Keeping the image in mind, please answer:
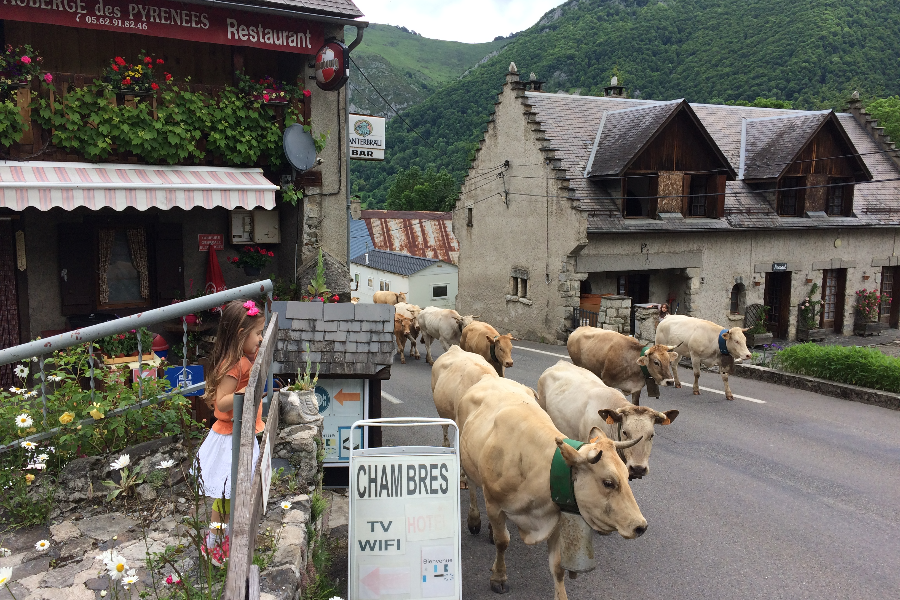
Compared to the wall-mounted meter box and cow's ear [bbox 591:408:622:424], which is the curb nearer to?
cow's ear [bbox 591:408:622:424]

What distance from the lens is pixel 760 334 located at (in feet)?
67.4

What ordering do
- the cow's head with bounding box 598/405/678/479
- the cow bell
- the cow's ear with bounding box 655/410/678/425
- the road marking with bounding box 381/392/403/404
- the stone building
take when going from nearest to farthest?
the cow bell, the cow's ear with bounding box 655/410/678/425, the cow's head with bounding box 598/405/678/479, the road marking with bounding box 381/392/403/404, the stone building

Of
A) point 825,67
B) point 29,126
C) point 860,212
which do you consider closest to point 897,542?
point 29,126

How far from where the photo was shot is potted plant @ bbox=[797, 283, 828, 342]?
22656 millimetres

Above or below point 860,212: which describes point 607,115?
above

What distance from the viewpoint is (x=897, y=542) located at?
6652mm

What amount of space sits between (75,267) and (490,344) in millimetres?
6719

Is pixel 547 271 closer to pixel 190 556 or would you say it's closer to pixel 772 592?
pixel 772 592

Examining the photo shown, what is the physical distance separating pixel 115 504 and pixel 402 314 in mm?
12136

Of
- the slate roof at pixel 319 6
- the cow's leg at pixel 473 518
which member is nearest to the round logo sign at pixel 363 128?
the slate roof at pixel 319 6

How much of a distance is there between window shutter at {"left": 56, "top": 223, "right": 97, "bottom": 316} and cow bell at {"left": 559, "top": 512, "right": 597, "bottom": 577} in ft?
27.6

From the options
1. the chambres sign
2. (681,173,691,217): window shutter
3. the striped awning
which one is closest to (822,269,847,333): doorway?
(681,173,691,217): window shutter

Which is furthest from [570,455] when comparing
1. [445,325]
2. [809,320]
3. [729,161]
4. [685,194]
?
[809,320]

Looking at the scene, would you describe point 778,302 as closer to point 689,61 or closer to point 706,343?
point 706,343
